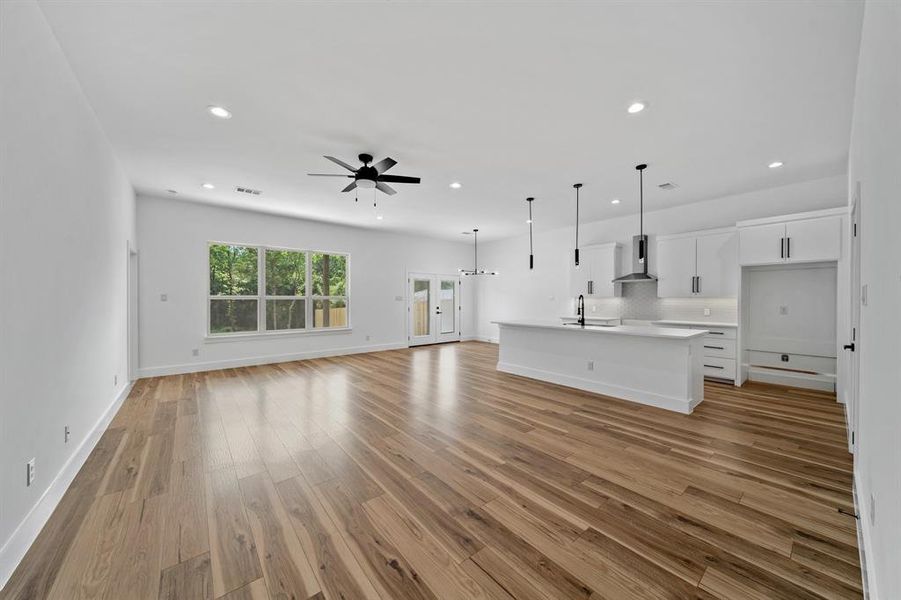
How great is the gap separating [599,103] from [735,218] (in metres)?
4.31

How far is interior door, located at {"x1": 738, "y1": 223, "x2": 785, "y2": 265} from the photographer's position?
4.82 meters

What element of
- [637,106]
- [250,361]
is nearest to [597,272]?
[637,106]

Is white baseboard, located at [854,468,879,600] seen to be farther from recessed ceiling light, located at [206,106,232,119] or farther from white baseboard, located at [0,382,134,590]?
recessed ceiling light, located at [206,106,232,119]

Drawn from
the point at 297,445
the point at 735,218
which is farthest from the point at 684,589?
the point at 735,218

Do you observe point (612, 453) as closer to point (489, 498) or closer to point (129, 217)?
point (489, 498)

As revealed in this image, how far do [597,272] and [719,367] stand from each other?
2.68 m

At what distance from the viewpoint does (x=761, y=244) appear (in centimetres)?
497

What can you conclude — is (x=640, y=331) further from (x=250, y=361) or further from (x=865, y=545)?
(x=250, y=361)

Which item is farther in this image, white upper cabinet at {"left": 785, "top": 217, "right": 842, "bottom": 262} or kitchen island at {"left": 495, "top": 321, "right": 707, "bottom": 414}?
white upper cabinet at {"left": 785, "top": 217, "right": 842, "bottom": 262}

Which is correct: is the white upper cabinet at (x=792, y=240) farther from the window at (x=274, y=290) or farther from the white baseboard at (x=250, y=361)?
the window at (x=274, y=290)

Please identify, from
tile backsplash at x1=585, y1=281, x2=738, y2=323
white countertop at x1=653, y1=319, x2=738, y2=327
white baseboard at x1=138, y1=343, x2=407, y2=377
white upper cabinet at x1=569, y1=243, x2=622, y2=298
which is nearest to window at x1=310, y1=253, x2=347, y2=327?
white baseboard at x1=138, y1=343, x2=407, y2=377

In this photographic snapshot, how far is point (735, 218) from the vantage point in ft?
18.7

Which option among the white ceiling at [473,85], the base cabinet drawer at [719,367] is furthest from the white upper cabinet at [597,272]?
the white ceiling at [473,85]

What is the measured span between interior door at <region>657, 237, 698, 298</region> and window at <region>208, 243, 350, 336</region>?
21.0ft
